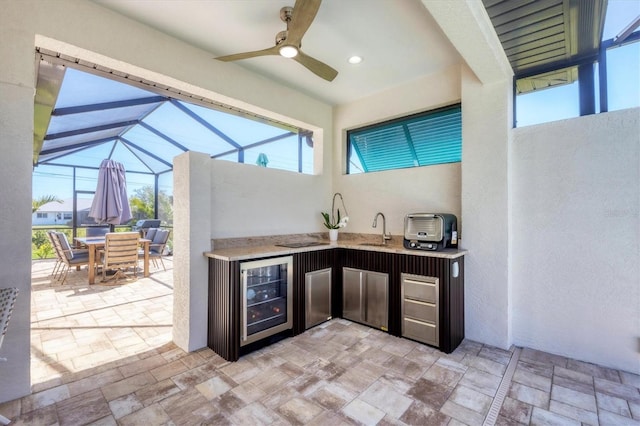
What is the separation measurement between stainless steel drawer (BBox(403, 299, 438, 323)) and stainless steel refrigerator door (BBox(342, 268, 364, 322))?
21.5 inches

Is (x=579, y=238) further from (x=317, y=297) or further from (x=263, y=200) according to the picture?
(x=263, y=200)

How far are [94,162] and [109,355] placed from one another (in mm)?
6985

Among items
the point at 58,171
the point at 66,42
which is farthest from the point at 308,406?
the point at 58,171

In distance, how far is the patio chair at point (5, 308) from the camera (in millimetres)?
1410

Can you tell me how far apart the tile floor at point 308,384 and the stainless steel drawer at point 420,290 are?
462mm

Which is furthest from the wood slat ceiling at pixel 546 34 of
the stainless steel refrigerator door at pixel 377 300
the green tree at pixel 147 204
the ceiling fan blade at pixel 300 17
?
the green tree at pixel 147 204

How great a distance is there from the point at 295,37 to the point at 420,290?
2427mm

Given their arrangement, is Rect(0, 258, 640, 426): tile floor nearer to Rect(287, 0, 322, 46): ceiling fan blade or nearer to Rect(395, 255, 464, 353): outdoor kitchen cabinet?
Rect(395, 255, 464, 353): outdoor kitchen cabinet

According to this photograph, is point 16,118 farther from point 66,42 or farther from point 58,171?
point 58,171

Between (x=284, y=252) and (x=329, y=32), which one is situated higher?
(x=329, y=32)

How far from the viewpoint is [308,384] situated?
2105mm

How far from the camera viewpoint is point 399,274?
2.92 m

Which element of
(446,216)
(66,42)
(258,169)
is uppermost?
(66,42)

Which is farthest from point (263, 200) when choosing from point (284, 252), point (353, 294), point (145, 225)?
point (145, 225)
